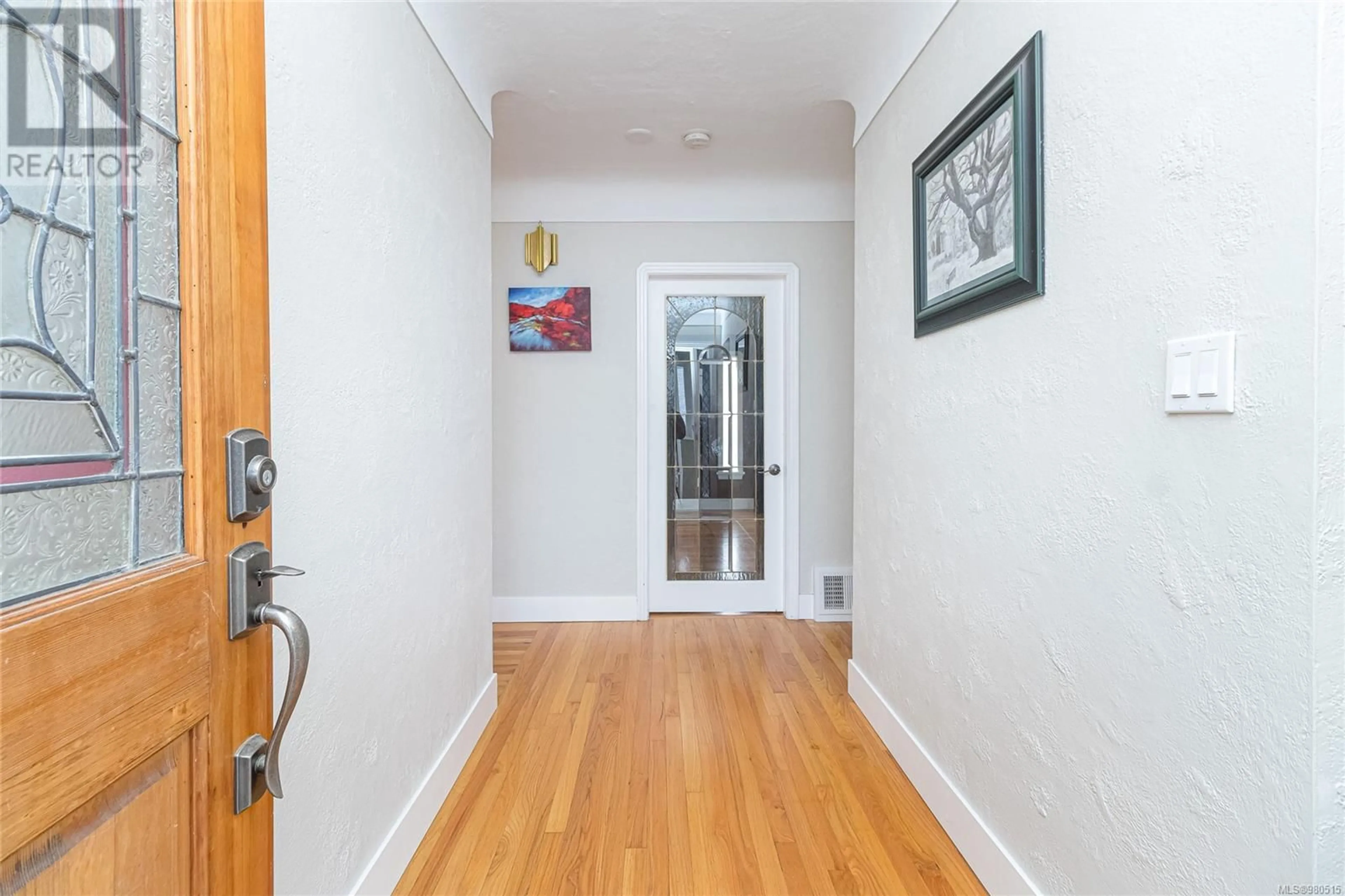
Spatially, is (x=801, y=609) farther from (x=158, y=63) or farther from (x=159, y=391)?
(x=158, y=63)

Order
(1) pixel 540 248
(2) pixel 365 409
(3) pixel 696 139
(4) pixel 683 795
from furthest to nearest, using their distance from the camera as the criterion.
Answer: (1) pixel 540 248 < (3) pixel 696 139 < (4) pixel 683 795 < (2) pixel 365 409

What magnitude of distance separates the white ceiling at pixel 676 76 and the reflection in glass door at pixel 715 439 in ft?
2.76

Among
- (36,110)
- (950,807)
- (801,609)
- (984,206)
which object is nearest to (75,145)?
(36,110)

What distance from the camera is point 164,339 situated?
0.60 metres

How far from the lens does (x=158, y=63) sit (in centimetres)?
59

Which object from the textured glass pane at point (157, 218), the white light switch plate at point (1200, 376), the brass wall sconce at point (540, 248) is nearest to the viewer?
the textured glass pane at point (157, 218)

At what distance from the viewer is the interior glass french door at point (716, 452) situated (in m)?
3.68

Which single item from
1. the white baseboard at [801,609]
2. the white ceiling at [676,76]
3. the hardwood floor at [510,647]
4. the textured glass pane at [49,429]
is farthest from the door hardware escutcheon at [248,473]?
the white baseboard at [801,609]

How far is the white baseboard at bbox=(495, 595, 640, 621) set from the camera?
3.63 metres

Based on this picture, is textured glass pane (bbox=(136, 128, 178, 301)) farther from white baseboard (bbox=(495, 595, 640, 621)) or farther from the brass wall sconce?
white baseboard (bbox=(495, 595, 640, 621))

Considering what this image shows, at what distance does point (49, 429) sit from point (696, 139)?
2.91 metres

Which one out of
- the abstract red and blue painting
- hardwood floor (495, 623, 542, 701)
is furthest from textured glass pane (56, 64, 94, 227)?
the abstract red and blue painting

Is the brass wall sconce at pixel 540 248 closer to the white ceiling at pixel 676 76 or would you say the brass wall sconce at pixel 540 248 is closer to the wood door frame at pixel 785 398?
the white ceiling at pixel 676 76

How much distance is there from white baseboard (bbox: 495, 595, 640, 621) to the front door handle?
3007 mm
